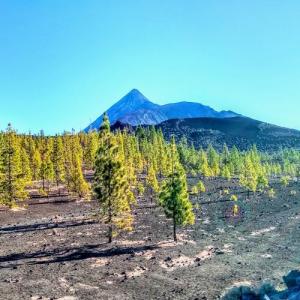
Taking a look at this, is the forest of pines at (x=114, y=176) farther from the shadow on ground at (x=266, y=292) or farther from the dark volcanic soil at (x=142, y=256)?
the shadow on ground at (x=266, y=292)

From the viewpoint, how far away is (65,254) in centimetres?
4744

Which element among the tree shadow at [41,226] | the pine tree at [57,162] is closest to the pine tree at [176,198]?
the tree shadow at [41,226]

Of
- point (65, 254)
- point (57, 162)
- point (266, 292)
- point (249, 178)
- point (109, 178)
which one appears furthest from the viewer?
point (249, 178)

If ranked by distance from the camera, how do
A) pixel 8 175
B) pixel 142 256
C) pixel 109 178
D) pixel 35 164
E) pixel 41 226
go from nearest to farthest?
pixel 142 256 < pixel 109 178 < pixel 41 226 < pixel 8 175 < pixel 35 164

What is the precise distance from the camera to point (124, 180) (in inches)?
2173

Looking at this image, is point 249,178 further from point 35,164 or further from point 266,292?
point 266,292

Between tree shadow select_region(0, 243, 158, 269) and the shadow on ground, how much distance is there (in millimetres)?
23927

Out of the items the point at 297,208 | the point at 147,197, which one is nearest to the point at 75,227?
Answer: the point at 147,197

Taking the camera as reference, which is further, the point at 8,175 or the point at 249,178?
the point at 249,178

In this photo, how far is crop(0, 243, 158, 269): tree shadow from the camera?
43.7 metres

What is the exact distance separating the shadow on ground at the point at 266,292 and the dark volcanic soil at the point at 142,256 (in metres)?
8.39

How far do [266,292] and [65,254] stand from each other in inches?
1086

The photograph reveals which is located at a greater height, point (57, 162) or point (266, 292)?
point (57, 162)

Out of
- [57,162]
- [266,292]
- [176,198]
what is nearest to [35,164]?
[57,162]
